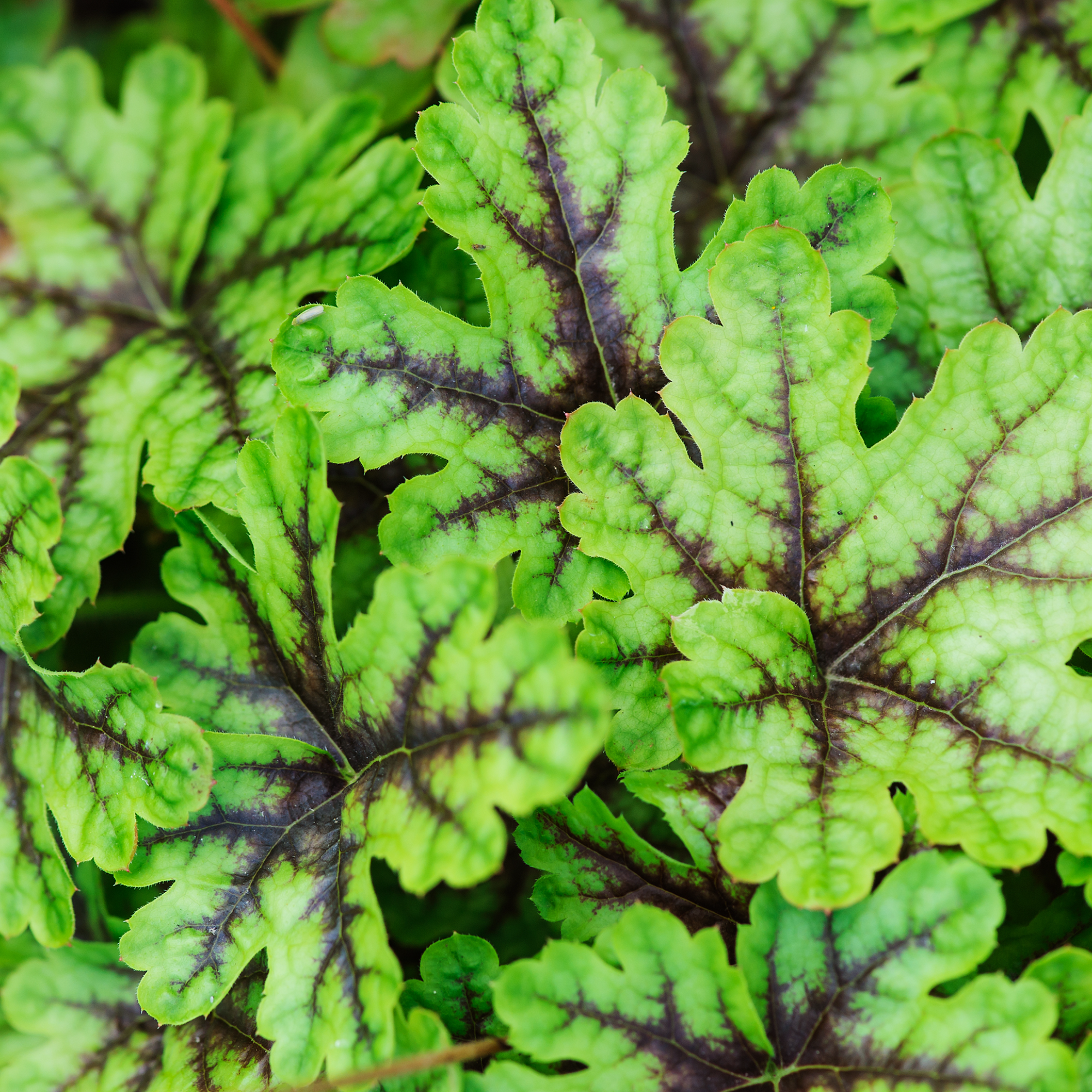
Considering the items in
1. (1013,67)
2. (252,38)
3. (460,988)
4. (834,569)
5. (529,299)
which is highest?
(252,38)

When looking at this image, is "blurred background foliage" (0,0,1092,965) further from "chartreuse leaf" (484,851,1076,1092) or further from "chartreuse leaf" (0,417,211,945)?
"chartreuse leaf" (484,851,1076,1092)

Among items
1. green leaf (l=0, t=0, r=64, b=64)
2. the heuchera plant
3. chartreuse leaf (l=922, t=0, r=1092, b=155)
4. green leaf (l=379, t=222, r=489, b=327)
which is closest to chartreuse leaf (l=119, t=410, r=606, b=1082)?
the heuchera plant

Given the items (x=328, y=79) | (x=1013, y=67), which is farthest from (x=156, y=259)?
(x=1013, y=67)

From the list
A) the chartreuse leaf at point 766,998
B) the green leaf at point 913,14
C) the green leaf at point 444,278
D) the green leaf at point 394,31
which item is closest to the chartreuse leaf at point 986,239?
the green leaf at point 913,14

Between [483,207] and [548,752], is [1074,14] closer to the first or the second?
[483,207]

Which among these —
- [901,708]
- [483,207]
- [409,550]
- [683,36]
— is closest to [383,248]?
[483,207]

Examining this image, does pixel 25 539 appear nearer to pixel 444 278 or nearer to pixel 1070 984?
pixel 444 278
